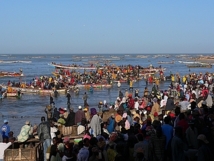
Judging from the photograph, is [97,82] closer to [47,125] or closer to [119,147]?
[47,125]

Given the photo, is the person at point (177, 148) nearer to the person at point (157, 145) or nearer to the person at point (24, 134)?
the person at point (157, 145)

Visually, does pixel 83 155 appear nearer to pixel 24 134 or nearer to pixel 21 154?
pixel 21 154

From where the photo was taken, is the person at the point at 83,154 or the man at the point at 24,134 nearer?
the person at the point at 83,154

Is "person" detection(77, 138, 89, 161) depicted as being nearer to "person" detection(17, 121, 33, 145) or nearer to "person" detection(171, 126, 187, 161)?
"person" detection(171, 126, 187, 161)

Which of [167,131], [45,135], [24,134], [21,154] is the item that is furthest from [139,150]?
[24,134]

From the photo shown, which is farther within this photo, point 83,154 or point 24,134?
point 24,134

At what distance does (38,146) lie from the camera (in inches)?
397

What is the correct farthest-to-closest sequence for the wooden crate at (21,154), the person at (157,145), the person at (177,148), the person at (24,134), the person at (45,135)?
the person at (24,134) → the person at (45,135) → the wooden crate at (21,154) → the person at (157,145) → the person at (177,148)

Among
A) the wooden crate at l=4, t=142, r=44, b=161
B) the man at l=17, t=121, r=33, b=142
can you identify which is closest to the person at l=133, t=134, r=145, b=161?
the wooden crate at l=4, t=142, r=44, b=161

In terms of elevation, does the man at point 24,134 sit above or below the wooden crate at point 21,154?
above

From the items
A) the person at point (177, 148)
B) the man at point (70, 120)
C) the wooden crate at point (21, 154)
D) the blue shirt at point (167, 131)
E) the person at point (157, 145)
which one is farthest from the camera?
the man at point (70, 120)

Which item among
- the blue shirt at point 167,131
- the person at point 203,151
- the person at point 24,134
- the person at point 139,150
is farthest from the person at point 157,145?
the person at point 24,134

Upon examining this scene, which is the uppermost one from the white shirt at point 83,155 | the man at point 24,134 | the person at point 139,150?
the person at point 139,150

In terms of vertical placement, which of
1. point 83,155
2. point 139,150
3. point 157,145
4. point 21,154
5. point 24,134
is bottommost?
point 21,154
